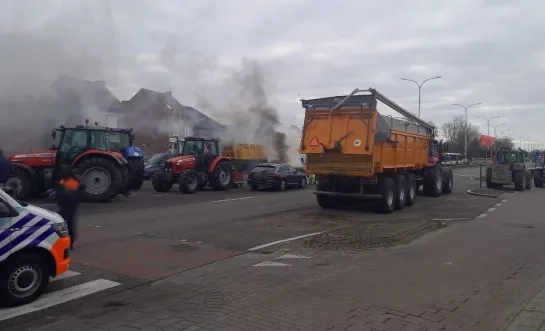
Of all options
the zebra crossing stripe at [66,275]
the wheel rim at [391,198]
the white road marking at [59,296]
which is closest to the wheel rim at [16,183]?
the zebra crossing stripe at [66,275]

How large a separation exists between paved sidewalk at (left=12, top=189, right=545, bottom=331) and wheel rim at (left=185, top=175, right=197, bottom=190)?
13153mm

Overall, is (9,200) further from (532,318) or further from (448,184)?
(448,184)

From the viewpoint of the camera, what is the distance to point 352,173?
15.4 metres

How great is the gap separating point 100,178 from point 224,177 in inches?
305

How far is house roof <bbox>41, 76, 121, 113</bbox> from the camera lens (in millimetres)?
Result: 16209

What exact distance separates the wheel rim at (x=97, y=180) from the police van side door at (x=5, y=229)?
11863mm

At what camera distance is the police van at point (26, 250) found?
19.2 feet

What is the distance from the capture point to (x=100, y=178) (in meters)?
17.7

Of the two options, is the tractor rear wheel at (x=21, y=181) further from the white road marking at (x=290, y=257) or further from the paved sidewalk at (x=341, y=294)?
the white road marking at (x=290, y=257)

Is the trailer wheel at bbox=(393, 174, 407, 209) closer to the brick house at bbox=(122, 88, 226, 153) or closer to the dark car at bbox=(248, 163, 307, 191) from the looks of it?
the dark car at bbox=(248, 163, 307, 191)

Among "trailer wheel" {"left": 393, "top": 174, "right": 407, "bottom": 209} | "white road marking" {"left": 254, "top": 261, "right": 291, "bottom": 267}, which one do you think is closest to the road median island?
"white road marking" {"left": 254, "top": 261, "right": 291, "bottom": 267}

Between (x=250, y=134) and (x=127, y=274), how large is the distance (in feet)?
73.9

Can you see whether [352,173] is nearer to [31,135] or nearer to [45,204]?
[45,204]

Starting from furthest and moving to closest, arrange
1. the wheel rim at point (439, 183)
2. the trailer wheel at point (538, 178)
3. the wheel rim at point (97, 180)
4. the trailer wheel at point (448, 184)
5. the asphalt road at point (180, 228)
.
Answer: the trailer wheel at point (538, 178)
the trailer wheel at point (448, 184)
the wheel rim at point (439, 183)
the wheel rim at point (97, 180)
the asphalt road at point (180, 228)
